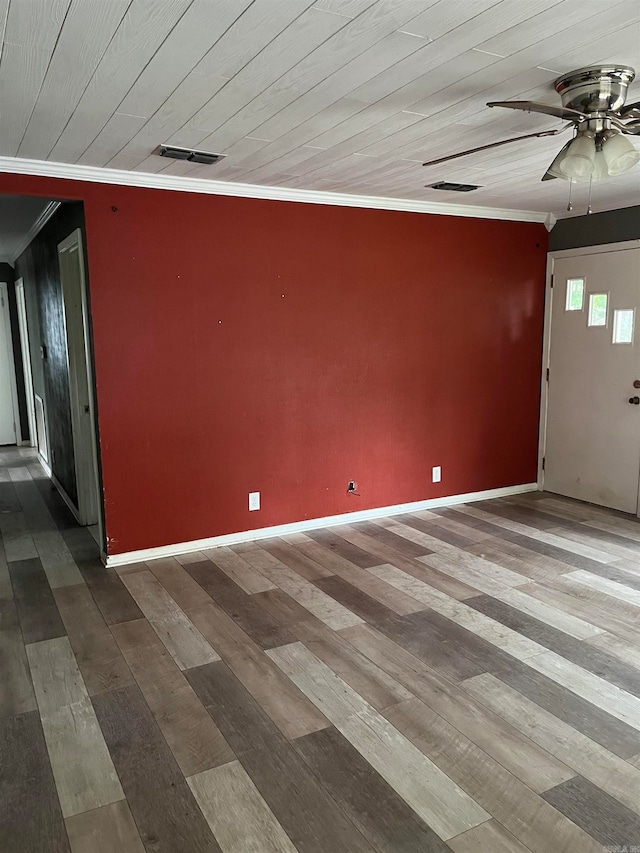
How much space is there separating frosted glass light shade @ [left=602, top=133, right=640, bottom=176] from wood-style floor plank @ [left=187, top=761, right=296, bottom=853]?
2558 mm

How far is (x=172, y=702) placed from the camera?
2.47 meters

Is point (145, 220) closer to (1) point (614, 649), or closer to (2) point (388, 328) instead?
(2) point (388, 328)

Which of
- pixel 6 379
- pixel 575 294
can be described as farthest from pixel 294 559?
pixel 6 379

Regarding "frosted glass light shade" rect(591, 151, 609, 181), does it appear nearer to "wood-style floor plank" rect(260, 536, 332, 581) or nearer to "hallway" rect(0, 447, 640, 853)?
"hallway" rect(0, 447, 640, 853)

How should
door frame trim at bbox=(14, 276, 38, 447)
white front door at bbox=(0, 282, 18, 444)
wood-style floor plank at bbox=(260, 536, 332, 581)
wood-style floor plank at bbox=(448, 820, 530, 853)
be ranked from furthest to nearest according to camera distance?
white front door at bbox=(0, 282, 18, 444)
door frame trim at bbox=(14, 276, 38, 447)
wood-style floor plank at bbox=(260, 536, 332, 581)
wood-style floor plank at bbox=(448, 820, 530, 853)

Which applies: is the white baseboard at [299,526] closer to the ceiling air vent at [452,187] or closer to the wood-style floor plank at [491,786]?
the wood-style floor plank at [491,786]

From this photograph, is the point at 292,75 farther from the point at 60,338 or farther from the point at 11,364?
the point at 11,364

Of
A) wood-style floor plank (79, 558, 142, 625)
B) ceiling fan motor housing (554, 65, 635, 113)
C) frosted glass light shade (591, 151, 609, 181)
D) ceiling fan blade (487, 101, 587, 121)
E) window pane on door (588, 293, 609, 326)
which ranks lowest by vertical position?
wood-style floor plank (79, 558, 142, 625)

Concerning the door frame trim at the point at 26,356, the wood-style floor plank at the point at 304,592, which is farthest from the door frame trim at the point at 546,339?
the door frame trim at the point at 26,356

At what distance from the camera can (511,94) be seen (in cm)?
249

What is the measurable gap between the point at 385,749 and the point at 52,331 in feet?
14.5

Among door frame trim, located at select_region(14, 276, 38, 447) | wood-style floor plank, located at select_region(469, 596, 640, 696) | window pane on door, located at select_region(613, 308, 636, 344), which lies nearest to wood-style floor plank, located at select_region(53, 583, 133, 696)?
wood-style floor plank, located at select_region(469, 596, 640, 696)

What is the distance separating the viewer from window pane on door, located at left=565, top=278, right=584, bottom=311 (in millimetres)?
5141

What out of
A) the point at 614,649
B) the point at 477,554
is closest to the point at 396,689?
the point at 614,649
